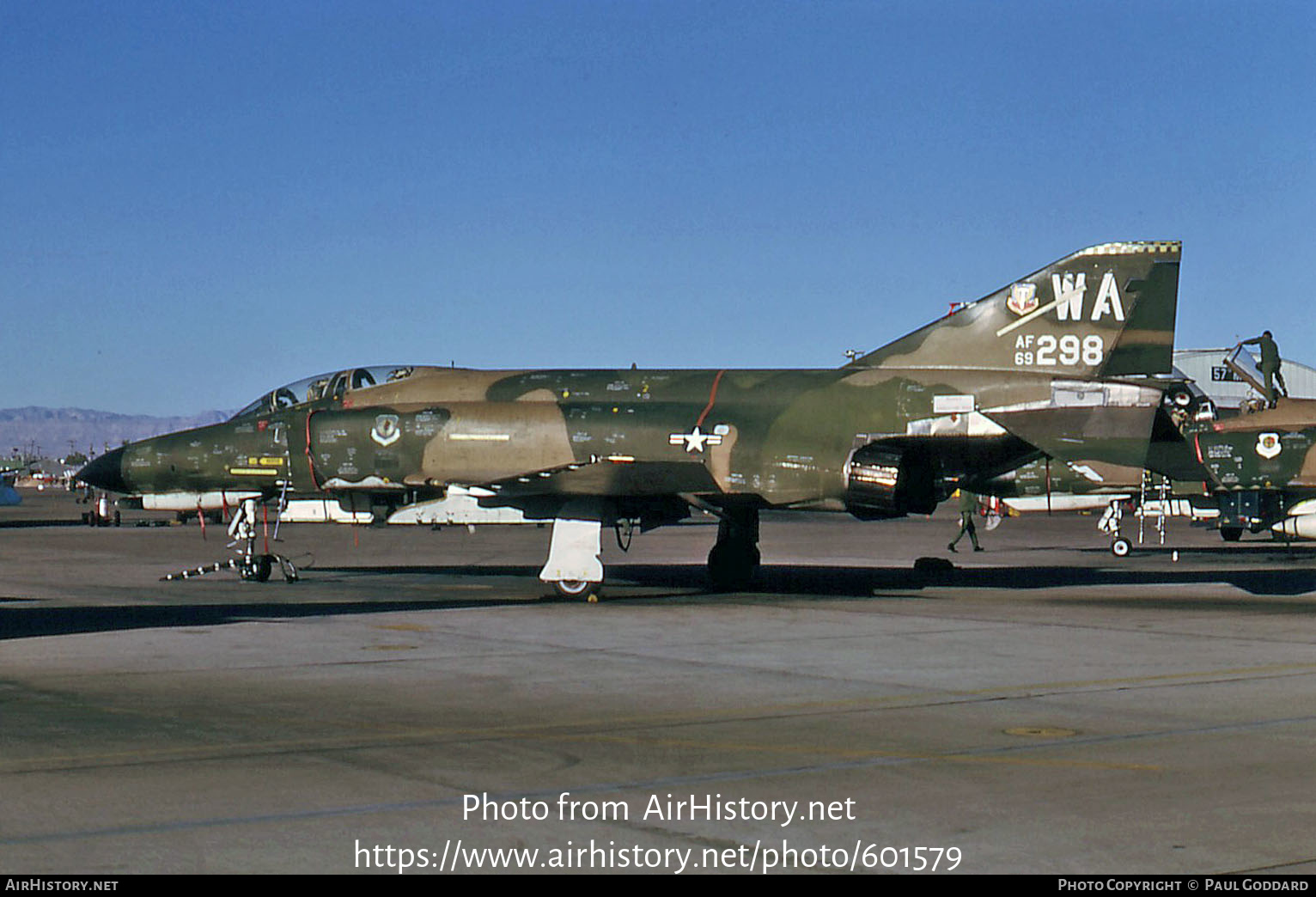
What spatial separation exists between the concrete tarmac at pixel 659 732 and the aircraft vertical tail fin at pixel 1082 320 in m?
3.44

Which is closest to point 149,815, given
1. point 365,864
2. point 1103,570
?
point 365,864

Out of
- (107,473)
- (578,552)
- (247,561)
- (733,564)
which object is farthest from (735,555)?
(107,473)

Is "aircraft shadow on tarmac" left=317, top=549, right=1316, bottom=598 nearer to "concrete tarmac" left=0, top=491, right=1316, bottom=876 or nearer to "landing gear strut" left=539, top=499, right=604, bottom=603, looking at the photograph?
"landing gear strut" left=539, top=499, right=604, bottom=603

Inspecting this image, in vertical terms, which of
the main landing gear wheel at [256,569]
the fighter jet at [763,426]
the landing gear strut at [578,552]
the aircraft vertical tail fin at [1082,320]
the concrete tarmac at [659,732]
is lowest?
the main landing gear wheel at [256,569]

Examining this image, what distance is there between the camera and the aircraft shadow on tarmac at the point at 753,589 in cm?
1731

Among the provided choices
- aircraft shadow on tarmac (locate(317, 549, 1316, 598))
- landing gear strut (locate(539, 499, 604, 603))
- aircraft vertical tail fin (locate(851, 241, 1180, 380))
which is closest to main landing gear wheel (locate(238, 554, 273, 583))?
aircraft shadow on tarmac (locate(317, 549, 1316, 598))

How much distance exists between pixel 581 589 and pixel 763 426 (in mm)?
3508

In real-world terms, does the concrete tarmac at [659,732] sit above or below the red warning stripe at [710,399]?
below

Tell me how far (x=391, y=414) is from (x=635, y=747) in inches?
533

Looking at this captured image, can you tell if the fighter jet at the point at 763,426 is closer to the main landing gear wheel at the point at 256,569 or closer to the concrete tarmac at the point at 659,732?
the concrete tarmac at the point at 659,732

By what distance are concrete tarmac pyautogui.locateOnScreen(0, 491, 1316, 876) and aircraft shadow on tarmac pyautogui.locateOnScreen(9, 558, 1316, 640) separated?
0.52 ft

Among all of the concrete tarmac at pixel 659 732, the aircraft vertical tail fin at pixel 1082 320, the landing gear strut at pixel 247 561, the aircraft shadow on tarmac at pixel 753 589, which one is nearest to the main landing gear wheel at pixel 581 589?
the aircraft shadow on tarmac at pixel 753 589

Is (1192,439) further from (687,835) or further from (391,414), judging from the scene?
(687,835)

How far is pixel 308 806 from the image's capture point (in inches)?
286
